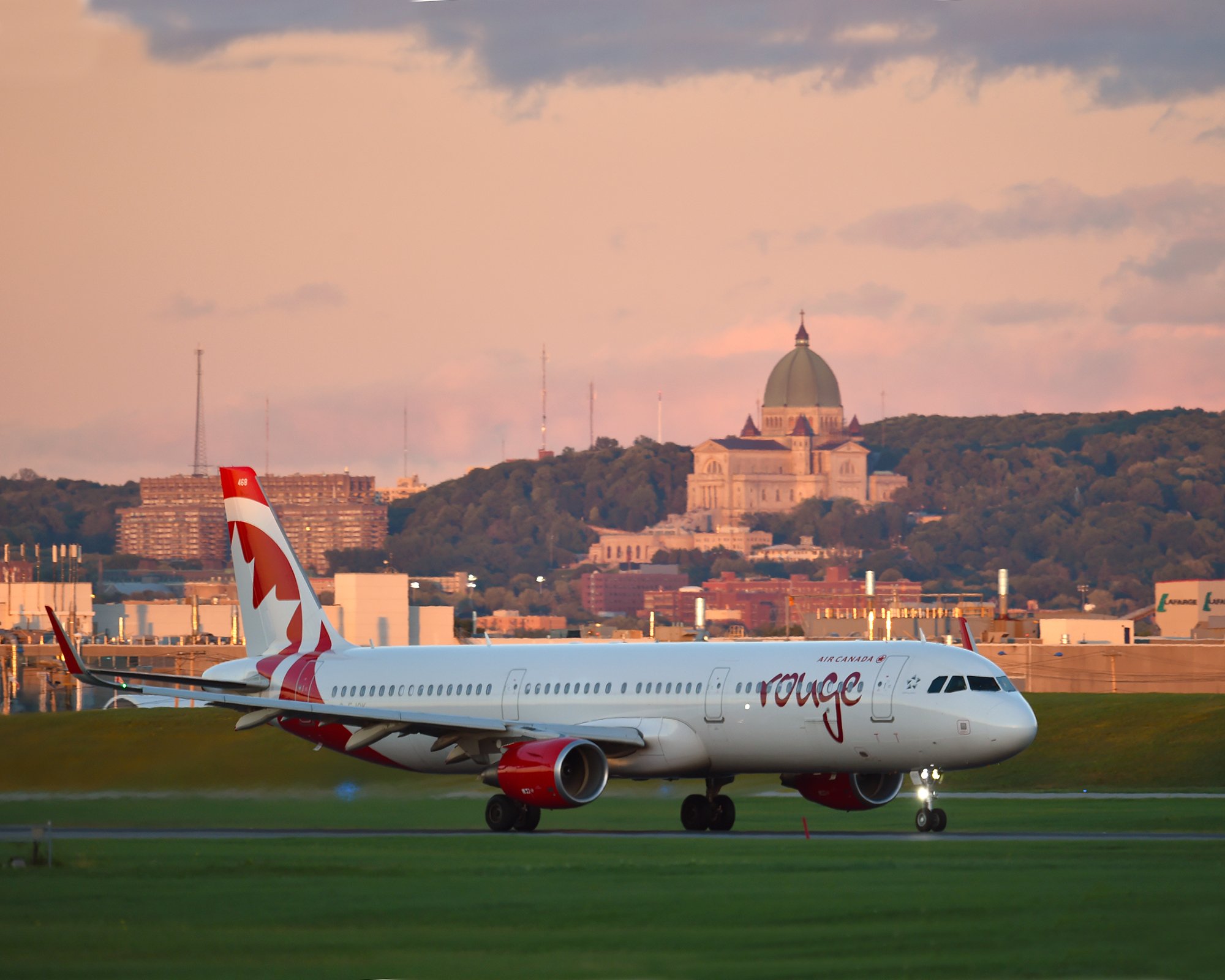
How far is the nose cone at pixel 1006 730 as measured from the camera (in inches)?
1676

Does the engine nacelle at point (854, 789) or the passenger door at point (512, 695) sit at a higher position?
the passenger door at point (512, 695)

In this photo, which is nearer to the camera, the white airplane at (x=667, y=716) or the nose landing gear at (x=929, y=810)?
the nose landing gear at (x=929, y=810)

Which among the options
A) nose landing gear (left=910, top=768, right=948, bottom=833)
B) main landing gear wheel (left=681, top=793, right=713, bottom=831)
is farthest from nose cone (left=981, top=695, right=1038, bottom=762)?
main landing gear wheel (left=681, top=793, right=713, bottom=831)

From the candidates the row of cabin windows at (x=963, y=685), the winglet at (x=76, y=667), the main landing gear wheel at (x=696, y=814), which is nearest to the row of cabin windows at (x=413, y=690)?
the main landing gear wheel at (x=696, y=814)

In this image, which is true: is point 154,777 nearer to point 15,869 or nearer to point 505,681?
point 505,681

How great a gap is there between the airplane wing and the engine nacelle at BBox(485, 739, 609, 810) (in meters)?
0.79

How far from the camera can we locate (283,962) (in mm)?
23109

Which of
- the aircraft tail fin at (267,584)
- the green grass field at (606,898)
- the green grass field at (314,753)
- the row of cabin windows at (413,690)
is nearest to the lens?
the green grass field at (606,898)

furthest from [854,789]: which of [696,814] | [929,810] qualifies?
→ [929,810]

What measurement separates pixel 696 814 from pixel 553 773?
14.7ft

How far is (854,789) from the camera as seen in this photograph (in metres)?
46.2

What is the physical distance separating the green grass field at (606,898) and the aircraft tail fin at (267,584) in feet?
12.3

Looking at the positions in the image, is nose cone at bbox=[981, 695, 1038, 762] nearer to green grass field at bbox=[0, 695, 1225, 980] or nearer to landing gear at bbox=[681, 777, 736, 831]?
green grass field at bbox=[0, 695, 1225, 980]

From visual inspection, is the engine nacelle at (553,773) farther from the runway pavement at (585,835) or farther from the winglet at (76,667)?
the winglet at (76,667)
